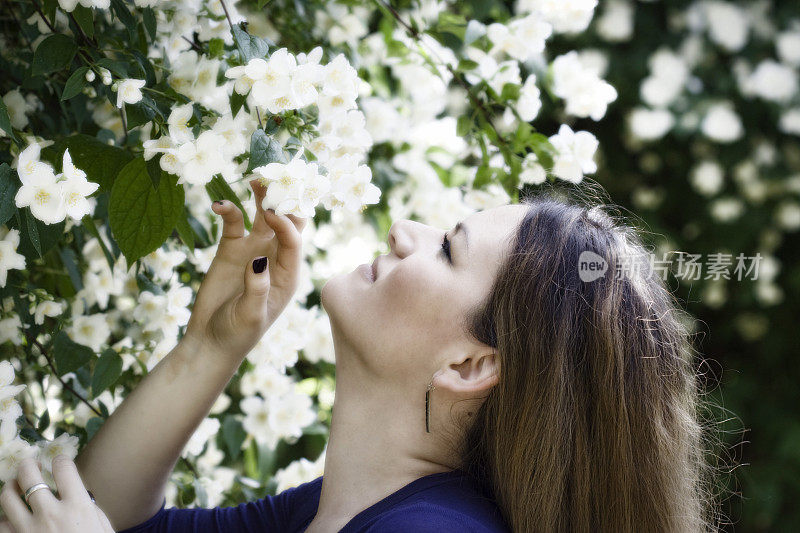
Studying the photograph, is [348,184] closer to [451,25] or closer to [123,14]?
[123,14]

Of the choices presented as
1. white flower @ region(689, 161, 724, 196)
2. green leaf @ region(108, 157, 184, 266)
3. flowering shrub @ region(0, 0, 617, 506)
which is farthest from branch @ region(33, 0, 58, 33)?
white flower @ region(689, 161, 724, 196)

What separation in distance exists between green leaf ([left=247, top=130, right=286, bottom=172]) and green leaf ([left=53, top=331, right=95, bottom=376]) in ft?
1.28

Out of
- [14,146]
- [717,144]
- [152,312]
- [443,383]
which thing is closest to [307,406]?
[152,312]

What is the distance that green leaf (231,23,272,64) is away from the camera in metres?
0.91

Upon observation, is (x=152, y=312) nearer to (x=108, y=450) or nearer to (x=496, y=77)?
(x=108, y=450)

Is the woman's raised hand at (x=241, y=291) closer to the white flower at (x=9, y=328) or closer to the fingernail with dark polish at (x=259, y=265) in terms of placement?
the fingernail with dark polish at (x=259, y=265)

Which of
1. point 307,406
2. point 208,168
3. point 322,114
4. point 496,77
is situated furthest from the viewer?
point 307,406

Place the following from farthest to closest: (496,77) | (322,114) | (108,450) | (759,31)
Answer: (759,31) < (496,77) < (108,450) < (322,114)

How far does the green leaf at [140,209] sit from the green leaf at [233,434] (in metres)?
0.59

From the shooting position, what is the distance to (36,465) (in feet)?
3.17

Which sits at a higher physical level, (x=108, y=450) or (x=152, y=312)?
(x=152, y=312)

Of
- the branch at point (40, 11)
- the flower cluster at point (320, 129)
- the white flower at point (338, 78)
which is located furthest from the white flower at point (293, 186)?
the branch at point (40, 11)

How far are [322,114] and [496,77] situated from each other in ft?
1.45

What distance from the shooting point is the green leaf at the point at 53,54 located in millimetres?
911
